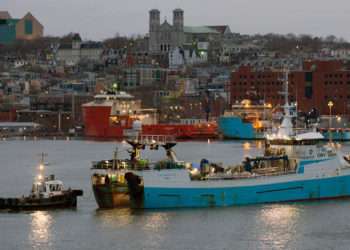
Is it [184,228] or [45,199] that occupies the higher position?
[45,199]

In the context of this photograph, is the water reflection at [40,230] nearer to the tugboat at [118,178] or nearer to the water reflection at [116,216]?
the water reflection at [116,216]

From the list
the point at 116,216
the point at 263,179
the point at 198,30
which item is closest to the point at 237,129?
the point at 263,179

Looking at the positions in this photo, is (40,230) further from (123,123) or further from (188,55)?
(188,55)

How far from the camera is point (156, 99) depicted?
4828 inches

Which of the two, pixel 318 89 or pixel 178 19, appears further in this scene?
pixel 178 19

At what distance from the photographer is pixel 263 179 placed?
38.3m

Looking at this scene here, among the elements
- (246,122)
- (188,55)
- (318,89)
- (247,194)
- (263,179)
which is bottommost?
(247,194)

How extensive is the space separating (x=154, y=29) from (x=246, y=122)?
332 feet

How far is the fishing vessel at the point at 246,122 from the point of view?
3322 inches

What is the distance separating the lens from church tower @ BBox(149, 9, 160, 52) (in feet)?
601

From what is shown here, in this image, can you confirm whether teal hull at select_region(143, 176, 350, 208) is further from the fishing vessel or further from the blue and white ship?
the fishing vessel

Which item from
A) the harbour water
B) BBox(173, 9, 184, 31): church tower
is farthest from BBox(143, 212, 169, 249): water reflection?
BBox(173, 9, 184, 31): church tower

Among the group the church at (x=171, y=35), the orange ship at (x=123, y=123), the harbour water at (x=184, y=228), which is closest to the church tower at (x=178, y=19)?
the church at (x=171, y=35)

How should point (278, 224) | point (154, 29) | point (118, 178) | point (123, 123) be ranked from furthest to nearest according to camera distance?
point (154, 29) → point (123, 123) → point (118, 178) → point (278, 224)
